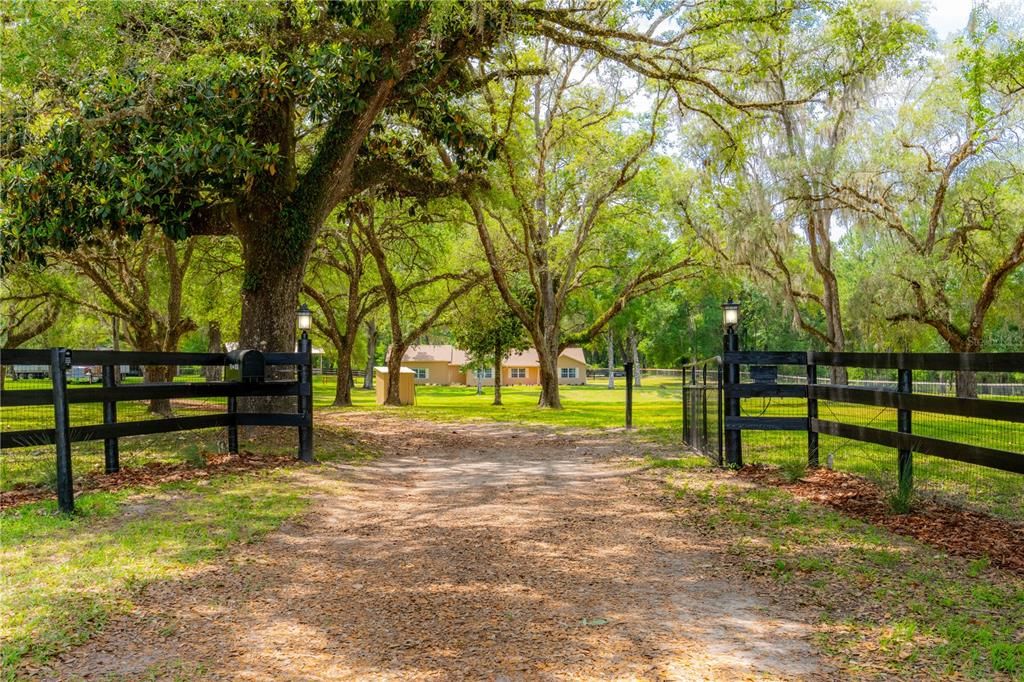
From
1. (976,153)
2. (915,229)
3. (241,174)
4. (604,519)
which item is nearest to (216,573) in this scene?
(604,519)

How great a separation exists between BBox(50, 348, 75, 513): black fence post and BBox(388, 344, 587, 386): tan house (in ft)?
194

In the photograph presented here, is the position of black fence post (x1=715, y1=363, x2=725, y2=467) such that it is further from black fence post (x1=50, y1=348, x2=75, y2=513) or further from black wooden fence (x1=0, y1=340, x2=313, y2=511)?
black fence post (x1=50, y1=348, x2=75, y2=513)

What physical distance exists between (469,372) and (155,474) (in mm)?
58686

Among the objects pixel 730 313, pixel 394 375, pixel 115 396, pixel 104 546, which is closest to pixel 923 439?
pixel 730 313

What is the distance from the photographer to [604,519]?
6004 millimetres

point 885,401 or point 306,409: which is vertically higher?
point 885,401

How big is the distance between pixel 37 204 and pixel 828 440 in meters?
10.7

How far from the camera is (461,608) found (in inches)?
149

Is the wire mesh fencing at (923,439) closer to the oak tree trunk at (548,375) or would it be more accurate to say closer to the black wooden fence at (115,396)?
the black wooden fence at (115,396)

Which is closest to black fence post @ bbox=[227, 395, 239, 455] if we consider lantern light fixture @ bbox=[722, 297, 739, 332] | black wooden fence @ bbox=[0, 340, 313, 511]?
black wooden fence @ bbox=[0, 340, 313, 511]

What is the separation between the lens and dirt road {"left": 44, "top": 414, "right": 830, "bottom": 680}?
3076 mm

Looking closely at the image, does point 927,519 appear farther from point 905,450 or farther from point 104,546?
point 104,546

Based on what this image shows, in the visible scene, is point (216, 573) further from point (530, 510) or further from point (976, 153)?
point (976, 153)

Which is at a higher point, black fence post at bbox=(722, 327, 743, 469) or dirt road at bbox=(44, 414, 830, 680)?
black fence post at bbox=(722, 327, 743, 469)
